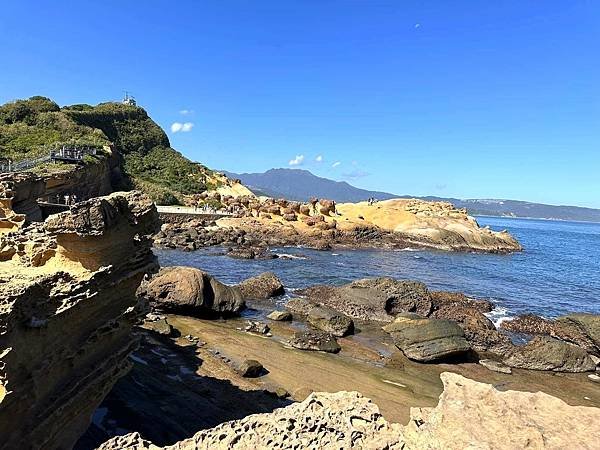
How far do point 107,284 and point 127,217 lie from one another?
115 cm

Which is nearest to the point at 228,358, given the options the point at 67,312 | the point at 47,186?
the point at 67,312

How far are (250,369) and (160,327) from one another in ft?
12.9

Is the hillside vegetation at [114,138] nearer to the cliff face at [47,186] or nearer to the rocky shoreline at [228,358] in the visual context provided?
the cliff face at [47,186]

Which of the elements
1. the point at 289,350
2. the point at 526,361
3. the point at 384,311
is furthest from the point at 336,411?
the point at 384,311

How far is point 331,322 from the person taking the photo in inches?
650

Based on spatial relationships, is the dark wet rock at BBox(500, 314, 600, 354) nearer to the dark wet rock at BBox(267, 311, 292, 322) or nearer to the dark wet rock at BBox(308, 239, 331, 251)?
the dark wet rock at BBox(267, 311, 292, 322)

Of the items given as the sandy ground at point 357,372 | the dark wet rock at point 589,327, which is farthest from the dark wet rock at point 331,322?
the dark wet rock at point 589,327

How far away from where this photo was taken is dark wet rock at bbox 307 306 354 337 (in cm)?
1625

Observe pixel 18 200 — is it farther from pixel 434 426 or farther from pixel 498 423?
pixel 498 423

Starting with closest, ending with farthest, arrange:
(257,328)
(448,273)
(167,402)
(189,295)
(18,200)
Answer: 1. (167,402)
2. (18,200)
3. (257,328)
4. (189,295)
5. (448,273)

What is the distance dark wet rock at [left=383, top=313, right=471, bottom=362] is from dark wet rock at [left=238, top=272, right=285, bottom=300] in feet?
23.3

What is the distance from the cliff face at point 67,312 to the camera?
5336 mm

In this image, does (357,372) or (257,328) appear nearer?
→ (357,372)

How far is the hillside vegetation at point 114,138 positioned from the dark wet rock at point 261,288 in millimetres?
24908
